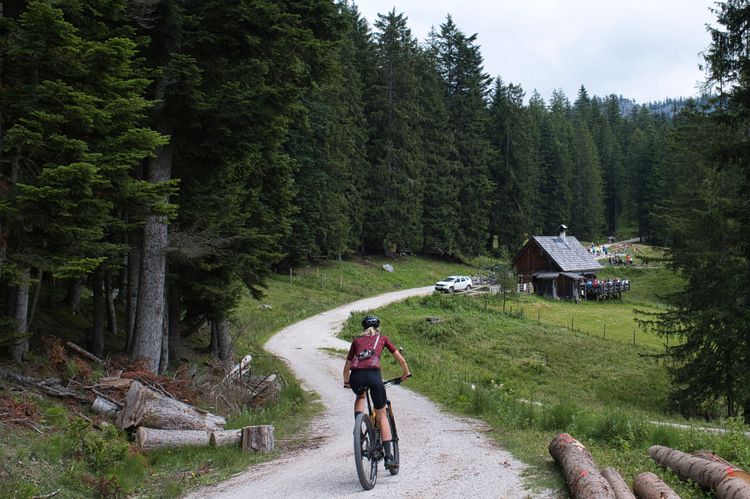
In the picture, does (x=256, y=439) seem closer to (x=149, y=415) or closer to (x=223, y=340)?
(x=149, y=415)

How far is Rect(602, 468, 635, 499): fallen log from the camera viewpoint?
6.03m

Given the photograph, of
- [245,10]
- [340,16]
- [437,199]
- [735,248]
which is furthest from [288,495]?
[437,199]

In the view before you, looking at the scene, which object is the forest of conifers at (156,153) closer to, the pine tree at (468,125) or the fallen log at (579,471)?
the fallen log at (579,471)

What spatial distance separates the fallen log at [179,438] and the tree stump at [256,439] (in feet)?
0.65

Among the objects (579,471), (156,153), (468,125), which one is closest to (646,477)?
(579,471)

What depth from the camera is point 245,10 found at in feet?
40.5

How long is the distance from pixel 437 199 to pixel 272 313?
29817 mm

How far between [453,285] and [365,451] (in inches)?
1502

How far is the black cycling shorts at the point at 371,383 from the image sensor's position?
7.13 metres

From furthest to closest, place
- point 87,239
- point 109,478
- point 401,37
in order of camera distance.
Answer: point 401,37, point 87,239, point 109,478

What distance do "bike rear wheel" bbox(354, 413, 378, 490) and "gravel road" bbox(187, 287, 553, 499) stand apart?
15 centimetres

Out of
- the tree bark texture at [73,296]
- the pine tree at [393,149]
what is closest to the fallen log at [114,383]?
the tree bark texture at [73,296]

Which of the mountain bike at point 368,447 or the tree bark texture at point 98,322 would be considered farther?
the tree bark texture at point 98,322

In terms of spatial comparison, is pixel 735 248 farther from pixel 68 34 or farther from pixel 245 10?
pixel 68 34
